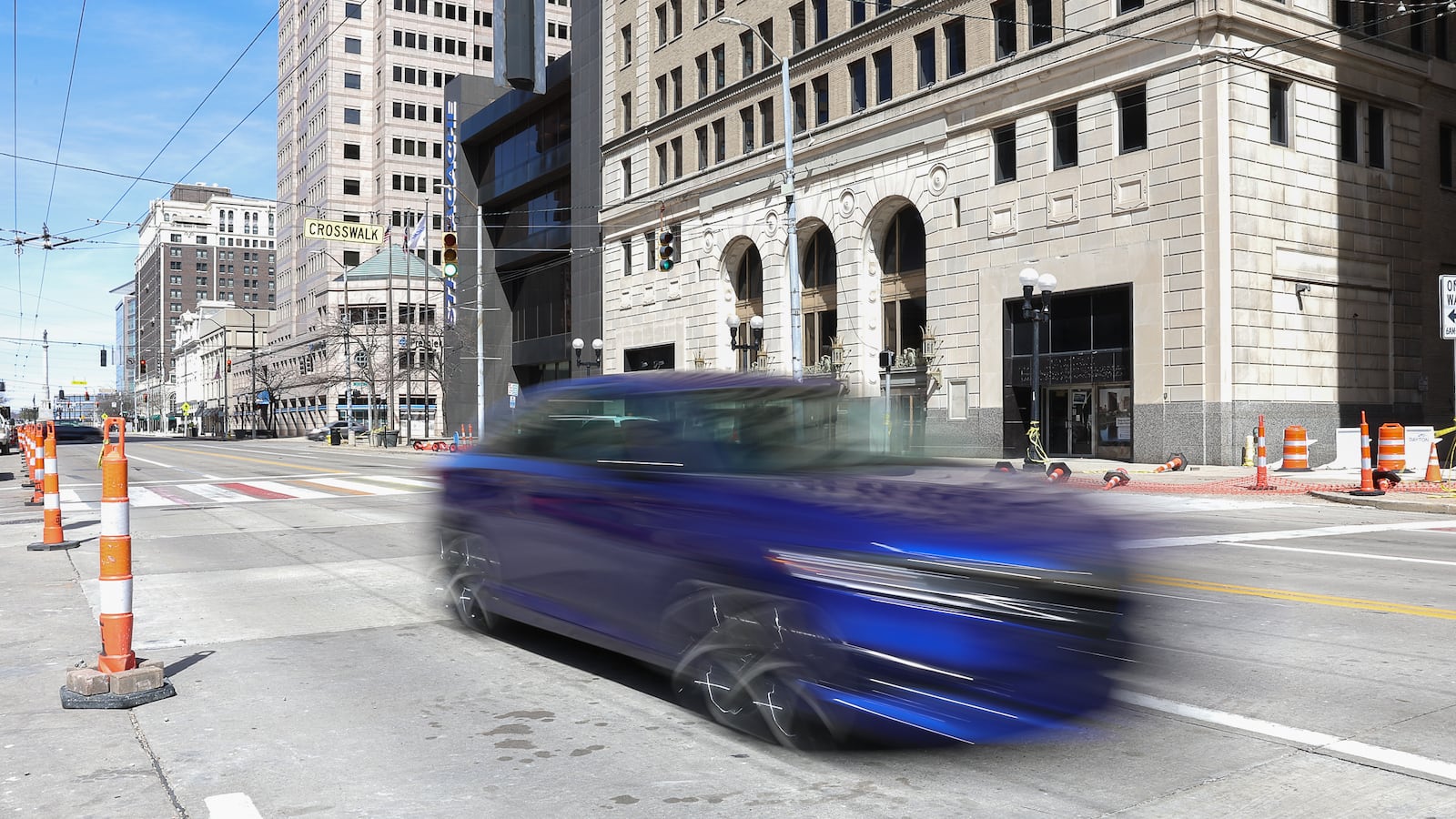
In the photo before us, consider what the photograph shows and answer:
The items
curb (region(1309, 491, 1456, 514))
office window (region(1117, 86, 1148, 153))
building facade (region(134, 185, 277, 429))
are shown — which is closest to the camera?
curb (region(1309, 491, 1456, 514))

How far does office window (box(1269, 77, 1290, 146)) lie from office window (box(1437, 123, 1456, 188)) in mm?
7632

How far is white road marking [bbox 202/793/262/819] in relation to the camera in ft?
13.5

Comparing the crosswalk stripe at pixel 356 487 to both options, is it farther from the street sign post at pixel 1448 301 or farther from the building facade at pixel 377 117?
the building facade at pixel 377 117

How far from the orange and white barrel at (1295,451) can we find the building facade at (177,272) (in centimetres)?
16948

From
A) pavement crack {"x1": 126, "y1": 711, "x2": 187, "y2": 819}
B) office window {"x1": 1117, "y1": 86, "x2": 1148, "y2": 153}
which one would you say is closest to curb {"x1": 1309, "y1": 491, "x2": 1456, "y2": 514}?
office window {"x1": 1117, "y1": 86, "x2": 1148, "y2": 153}

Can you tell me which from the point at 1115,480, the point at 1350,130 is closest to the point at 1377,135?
the point at 1350,130

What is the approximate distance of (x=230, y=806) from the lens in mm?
4230

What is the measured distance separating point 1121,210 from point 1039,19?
249 inches

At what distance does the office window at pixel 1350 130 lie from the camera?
2973 centimetres

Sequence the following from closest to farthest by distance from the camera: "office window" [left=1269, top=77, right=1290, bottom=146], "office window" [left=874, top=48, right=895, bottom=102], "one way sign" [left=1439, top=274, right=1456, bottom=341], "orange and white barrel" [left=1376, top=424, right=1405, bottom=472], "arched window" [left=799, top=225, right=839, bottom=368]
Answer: "one way sign" [left=1439, top=274, right=1456, bottom=341] < "orange and white barrel" [left=1376, top=424, right=1405, bottom=472] < "office window" [left=1269, top=77, right=1290, bottom=146] < "office window" [left=874, top=48, right=895, bottom=102] < "arched window" [left=799, top=225, right=839, bottom=368]

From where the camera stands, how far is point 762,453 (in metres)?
5.70

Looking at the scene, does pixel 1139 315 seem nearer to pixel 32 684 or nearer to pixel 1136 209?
pixel 1136 209

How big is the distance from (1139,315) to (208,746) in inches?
1039

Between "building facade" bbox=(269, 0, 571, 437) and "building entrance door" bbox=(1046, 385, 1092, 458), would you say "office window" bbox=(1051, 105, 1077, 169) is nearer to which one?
"building entrance door" bbox=(1046, 385, 1092, 458)
